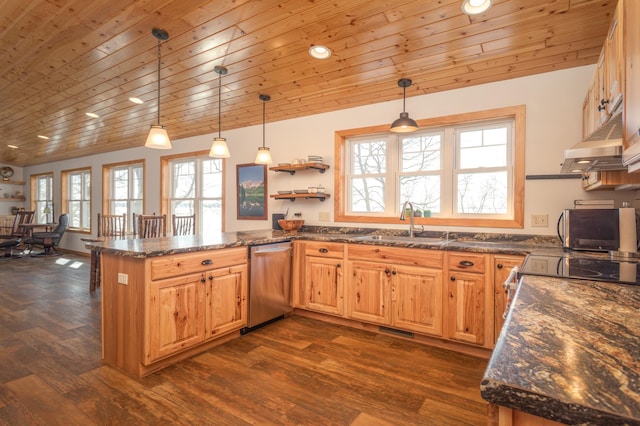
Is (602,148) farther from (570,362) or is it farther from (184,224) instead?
(184,224)

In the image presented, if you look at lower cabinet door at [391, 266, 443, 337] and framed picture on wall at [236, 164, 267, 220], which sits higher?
framed picture on wall at [236, 164, 267, 220]

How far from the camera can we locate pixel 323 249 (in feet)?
11.0

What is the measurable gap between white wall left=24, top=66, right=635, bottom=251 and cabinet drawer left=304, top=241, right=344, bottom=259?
0.66 meters

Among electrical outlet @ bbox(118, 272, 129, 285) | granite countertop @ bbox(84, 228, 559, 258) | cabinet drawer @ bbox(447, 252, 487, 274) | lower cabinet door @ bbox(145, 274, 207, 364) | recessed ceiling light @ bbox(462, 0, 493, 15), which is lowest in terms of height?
lower cabinet door @ bbox(145, 274, 207, 364)

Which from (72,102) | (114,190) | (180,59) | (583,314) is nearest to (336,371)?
(583,314)

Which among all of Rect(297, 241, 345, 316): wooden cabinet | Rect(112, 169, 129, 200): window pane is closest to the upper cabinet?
Rect(297, 241, 345, 316): wooden cabinet

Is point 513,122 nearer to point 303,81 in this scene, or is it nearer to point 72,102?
point 303,81

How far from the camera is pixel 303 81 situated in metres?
3.30

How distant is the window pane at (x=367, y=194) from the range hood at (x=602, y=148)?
2.13m

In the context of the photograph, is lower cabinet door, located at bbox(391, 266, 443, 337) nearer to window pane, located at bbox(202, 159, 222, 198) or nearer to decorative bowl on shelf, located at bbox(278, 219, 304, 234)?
decorative bowl on shelf, located at bbox(278, 219, 304, 234)

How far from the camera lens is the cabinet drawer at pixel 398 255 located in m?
2.77

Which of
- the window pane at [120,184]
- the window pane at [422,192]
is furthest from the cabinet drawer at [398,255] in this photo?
the window pane at [120,184]

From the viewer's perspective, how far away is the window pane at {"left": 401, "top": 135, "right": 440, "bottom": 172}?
354 cm

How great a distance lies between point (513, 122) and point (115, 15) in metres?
3.42
